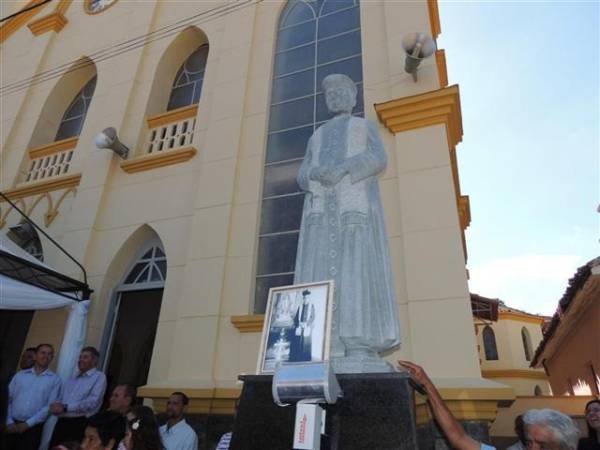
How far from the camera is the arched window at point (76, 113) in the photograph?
860 cm

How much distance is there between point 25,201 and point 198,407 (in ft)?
18.0

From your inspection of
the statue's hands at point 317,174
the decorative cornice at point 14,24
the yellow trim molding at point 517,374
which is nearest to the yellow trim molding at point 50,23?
the decorative cornice at point 14,24

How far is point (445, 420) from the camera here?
221cm

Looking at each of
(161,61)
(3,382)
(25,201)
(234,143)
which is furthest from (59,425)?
(161,61)

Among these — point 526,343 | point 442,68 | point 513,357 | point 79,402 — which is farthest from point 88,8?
point 526,343

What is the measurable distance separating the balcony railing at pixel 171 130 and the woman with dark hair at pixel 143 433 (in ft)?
16.2

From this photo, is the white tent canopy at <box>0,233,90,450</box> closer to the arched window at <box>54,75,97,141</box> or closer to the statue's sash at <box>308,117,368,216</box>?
the statue's sash at <box>308,117,368,216</box>

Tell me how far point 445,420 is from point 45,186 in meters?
7.41

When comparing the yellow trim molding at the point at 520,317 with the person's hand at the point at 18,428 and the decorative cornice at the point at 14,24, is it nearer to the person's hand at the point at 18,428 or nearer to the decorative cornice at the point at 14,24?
the person's hand at the point at 18,428

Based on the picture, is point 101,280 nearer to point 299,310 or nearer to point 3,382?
point 3,382

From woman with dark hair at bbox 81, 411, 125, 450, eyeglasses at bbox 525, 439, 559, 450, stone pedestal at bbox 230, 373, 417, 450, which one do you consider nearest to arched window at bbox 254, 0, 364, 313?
woman with dark hair at bbox 81, 411, 125, 450

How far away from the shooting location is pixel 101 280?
585cm

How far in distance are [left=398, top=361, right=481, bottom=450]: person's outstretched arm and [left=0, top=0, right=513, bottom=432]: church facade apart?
4.25 feet

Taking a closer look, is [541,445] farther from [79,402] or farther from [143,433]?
[79,402]
